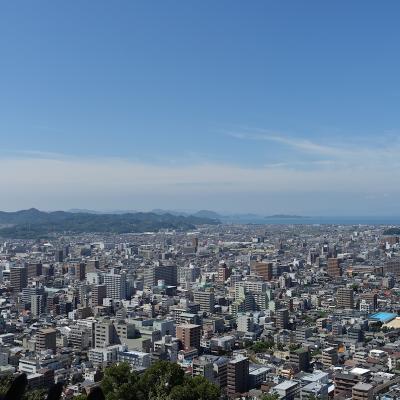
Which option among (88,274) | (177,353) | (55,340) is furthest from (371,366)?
(88,274)

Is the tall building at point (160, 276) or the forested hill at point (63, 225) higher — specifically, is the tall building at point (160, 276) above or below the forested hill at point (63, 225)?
below

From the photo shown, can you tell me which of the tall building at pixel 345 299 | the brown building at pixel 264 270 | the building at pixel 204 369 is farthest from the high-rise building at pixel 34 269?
the building at pixel 204 369

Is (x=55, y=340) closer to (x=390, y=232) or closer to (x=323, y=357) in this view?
(x=323, y=357)

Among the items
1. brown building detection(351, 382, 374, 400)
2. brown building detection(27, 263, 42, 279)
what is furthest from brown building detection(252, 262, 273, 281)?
brown building detection(351, 382, 374, 400)

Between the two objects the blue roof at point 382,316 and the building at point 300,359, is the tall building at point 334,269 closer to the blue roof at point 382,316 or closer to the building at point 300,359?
the blue roof at point 382,316

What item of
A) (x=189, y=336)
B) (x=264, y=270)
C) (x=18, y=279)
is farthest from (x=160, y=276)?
(x=189, y=336)

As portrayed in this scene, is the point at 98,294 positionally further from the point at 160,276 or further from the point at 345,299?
the point at 345,299
